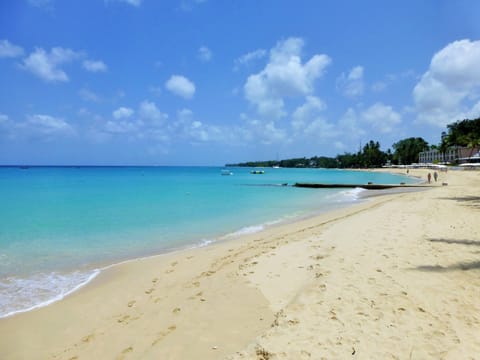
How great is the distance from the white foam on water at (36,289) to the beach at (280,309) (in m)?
0.32

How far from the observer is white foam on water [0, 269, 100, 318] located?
231 inches

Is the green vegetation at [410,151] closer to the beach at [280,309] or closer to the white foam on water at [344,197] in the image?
the white foam on water at [344,197]

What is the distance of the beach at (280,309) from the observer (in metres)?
3.61

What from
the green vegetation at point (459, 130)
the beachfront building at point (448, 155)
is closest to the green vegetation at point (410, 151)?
the beachfront building at point (448, 155)

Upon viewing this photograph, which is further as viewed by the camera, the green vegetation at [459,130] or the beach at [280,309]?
the green vegetation at [459,130]

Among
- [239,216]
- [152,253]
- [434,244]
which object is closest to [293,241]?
[434,244]

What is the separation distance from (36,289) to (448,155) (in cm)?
11981

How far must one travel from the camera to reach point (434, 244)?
773 cm

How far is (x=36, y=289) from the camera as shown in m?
6.67

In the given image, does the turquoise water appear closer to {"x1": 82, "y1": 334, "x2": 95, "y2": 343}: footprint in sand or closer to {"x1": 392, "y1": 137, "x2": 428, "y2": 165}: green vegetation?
{"x1": 82, "y1": 334, "x2": 95, "y2": 343}: footprint in sand

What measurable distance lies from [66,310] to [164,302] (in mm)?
1827

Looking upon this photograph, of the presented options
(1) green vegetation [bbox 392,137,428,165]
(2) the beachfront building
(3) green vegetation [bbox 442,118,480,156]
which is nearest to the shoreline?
(3) green vegetation [bbox 442,118,480,156]

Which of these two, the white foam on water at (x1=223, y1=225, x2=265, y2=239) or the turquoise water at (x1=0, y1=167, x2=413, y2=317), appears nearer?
the turquoise water at (x1=0, y1=167, x2=413, y2=317)

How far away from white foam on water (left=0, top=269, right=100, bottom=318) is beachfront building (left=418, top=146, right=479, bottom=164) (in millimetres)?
99424
